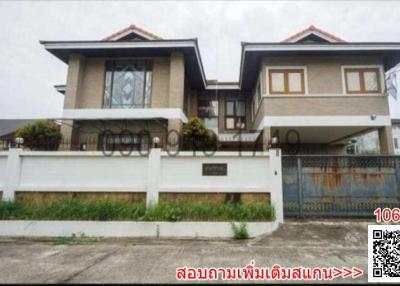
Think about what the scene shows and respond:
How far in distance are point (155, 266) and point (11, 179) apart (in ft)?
16.2

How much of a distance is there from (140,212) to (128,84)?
6.27 metres

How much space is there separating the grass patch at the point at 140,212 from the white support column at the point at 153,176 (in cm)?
23

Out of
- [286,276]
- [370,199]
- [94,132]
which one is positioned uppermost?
[94,132]

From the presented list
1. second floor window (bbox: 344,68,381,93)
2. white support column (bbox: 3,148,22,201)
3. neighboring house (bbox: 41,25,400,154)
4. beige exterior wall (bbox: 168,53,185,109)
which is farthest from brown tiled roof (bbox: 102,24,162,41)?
second floor window (bbox: 344,68,381,93)

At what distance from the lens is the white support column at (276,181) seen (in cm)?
570

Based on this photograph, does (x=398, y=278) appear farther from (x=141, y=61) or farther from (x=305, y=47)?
(x=141, y=61)

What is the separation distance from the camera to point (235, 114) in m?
13.6

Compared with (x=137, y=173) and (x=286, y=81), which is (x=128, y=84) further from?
(x=286, y=81)

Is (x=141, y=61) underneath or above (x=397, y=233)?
above

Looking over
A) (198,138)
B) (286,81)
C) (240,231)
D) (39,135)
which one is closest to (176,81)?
(198,138)

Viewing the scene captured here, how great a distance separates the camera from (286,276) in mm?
3441

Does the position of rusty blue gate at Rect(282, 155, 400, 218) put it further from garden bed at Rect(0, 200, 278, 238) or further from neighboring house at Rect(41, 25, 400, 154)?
neighboring house at Rect(41, 25, 400, 154)

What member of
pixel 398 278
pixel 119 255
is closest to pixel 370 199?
pixel 398 278

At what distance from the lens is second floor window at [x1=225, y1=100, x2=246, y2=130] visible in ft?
44.2
